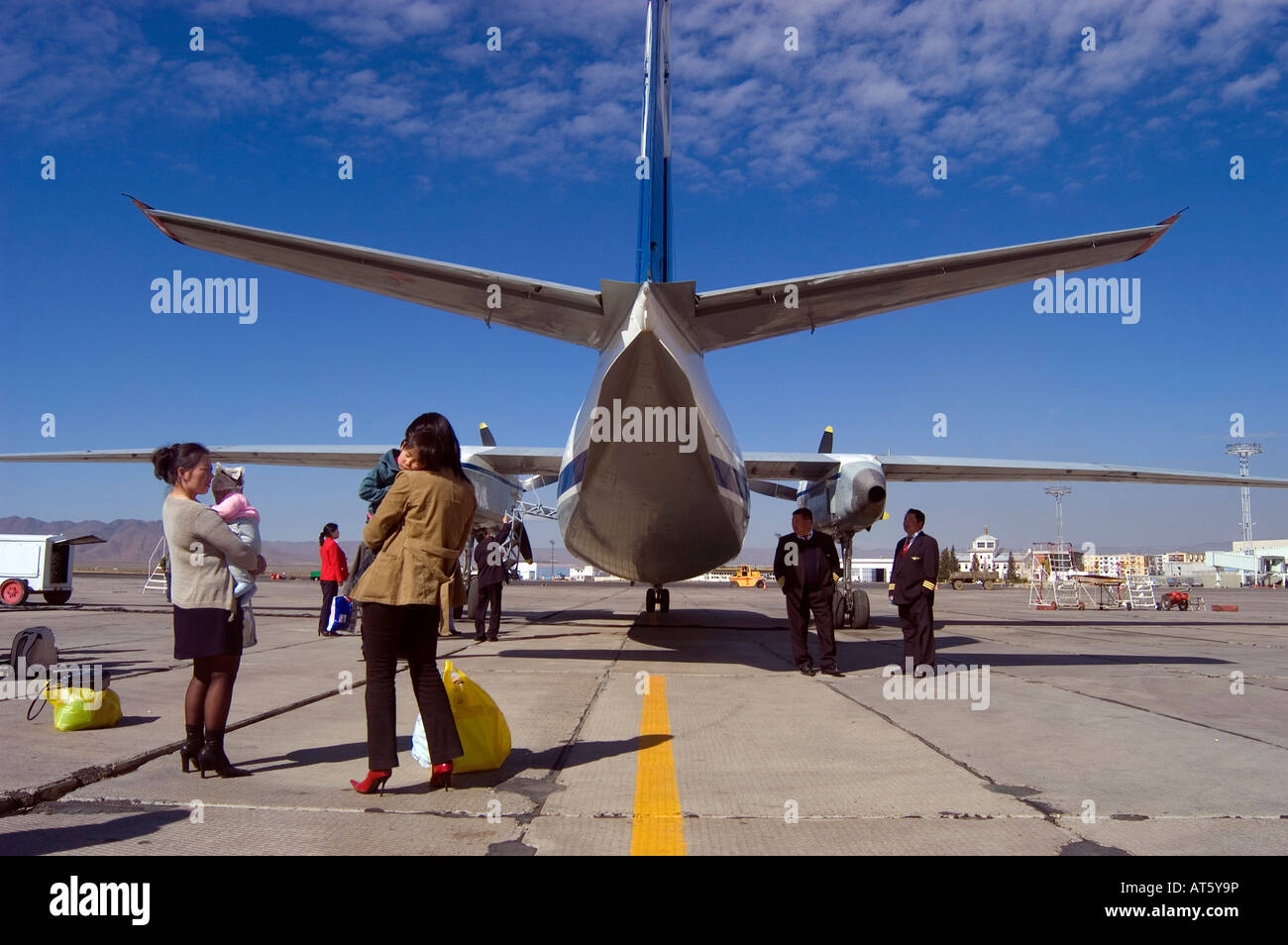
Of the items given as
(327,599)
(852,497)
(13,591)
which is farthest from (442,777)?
(13,591)

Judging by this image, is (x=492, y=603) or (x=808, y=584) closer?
(x=808, y=584)

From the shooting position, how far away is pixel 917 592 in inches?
329

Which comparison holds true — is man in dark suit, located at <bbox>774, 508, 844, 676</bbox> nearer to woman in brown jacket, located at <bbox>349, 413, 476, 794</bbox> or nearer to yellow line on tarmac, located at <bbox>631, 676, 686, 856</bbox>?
Answer: yellow line on tarmac, located at <bbox>631, 676, 686, 856</bbox>

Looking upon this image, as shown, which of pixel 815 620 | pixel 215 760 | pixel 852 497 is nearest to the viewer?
pixel 215 760

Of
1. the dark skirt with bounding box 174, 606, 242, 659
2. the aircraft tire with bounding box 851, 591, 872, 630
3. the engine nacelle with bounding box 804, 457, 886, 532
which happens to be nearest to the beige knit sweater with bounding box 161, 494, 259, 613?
the dark skirt with bounding box 174, 606, 242, 659

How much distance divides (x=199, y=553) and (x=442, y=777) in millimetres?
1749

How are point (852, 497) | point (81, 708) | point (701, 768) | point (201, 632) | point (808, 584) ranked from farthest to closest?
point (852, 497)
point (808, 584)
point (81, 708)
point (701, 768)
point (201, 632)

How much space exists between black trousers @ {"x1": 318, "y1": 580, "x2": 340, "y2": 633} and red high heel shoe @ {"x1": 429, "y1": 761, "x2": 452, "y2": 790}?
31.4 feet

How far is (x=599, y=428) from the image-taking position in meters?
7.70

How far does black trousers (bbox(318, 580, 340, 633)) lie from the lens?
12.8 meters

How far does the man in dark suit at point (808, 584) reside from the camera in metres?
8.63

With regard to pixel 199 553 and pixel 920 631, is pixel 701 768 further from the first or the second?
pixel 920 631
